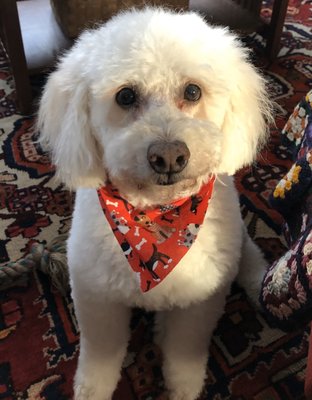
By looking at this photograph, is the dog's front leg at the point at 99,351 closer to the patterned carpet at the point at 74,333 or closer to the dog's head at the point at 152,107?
the patterned carpet at the point at 74,333

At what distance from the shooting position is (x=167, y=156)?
775 millimetres

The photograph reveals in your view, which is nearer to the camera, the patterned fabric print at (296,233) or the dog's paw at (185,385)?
the patterned fabric print at (296,233)

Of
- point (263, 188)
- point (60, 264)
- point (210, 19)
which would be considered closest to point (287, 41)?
point (210, 19)

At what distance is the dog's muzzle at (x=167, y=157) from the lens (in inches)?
30.6

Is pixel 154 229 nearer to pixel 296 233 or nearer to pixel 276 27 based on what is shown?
pixel 296 233

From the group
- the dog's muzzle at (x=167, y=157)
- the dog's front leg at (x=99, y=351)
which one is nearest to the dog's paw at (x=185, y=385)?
the dog's front leg at (x=99, y=351)

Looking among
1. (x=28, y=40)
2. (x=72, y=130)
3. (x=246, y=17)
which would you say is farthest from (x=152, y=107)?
(x=246, y=17)

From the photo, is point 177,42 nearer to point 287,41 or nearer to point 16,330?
point 16,330

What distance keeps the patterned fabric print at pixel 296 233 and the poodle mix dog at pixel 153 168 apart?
0.09 metres

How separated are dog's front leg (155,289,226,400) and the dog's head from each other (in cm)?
35

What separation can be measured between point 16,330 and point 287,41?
2.01 metres

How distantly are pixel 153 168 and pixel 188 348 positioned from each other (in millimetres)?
562

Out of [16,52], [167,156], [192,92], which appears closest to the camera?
[167,156]

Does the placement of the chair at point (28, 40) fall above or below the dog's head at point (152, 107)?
below
